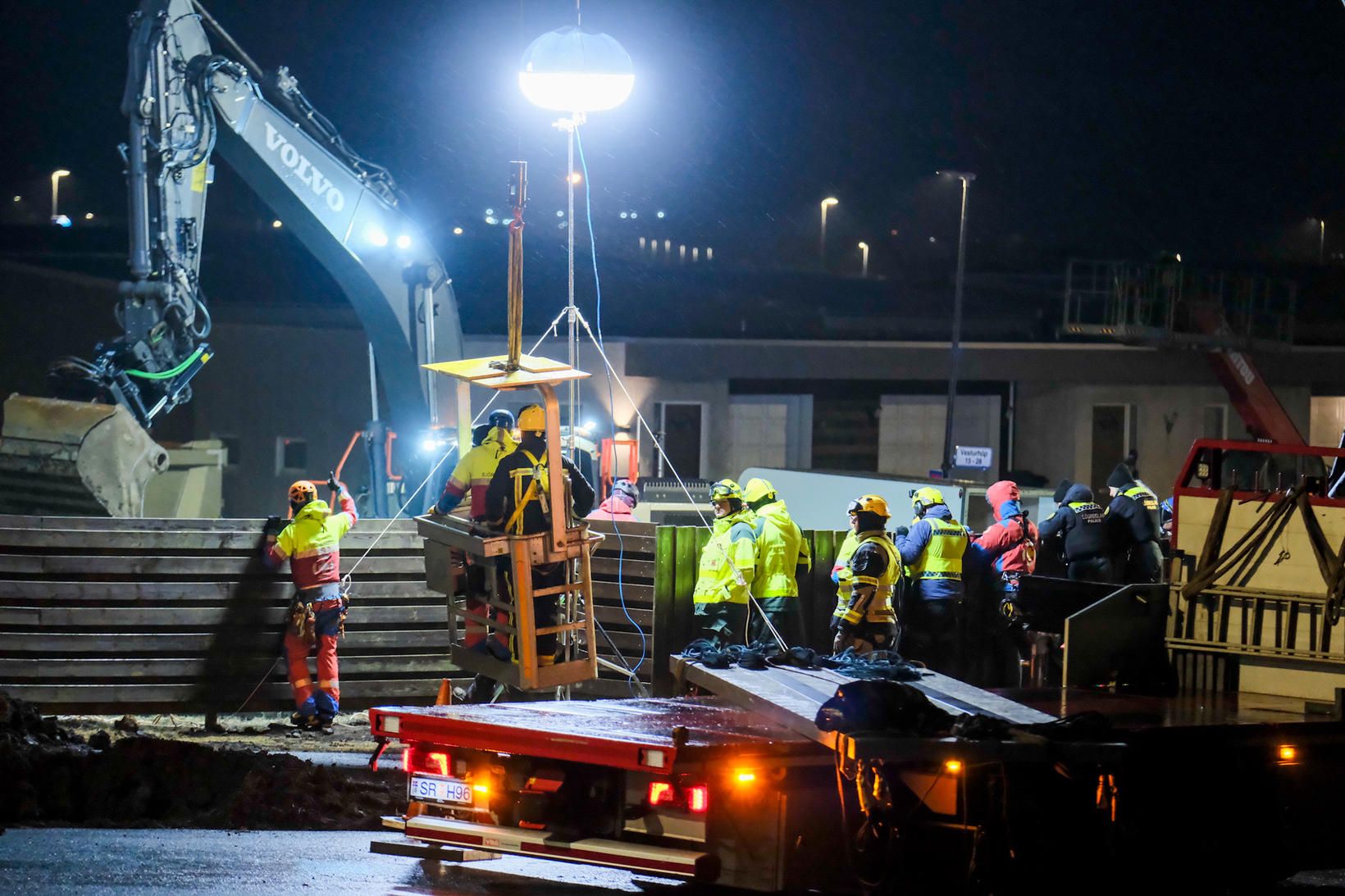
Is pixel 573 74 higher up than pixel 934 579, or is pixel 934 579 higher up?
pixel 573 74

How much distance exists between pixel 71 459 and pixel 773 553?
7.13m

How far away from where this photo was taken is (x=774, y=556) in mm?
9852

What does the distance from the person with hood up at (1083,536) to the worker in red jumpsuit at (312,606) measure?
6.26 meters

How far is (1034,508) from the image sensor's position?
18562 mm

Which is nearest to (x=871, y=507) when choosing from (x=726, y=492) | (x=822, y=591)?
(x=726, y=492)

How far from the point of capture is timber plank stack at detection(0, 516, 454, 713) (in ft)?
32.7

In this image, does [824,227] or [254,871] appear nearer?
[254,871]

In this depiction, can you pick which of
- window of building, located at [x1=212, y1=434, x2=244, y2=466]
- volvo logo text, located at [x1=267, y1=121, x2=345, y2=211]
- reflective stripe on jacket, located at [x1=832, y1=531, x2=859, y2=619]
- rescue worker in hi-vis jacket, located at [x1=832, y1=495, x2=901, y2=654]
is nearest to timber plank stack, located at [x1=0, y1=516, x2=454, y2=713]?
reflective stripe on jacket, located at [x1=832, y1=531, x2=859, y2=619]

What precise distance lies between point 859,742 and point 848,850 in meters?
0.44

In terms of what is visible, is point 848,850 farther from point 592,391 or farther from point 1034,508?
point 592,391

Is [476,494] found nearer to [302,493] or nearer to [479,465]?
[479,465]

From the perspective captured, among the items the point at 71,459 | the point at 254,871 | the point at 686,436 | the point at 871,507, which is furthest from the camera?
the point at 686,436

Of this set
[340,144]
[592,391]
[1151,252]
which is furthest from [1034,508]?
[1151,252]

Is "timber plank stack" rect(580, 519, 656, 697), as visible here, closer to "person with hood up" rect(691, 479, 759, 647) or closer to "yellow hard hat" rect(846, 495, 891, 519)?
"person with hood up" rect(691, 479, 759, 647)
